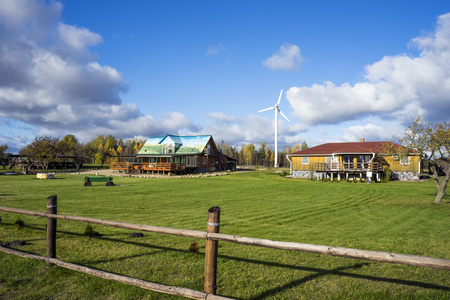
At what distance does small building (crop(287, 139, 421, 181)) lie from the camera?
134ft

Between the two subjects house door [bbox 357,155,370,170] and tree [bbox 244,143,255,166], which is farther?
tree [bbox 244,143,255,166]

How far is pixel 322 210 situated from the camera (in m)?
15.8

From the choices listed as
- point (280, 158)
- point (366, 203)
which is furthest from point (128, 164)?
point (280, 158)

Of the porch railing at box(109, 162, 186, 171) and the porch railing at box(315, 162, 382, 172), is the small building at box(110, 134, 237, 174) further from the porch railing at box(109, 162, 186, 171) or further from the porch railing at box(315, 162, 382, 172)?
the porch railing at box(315, 162, 382, 172)

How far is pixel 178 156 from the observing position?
191 ft

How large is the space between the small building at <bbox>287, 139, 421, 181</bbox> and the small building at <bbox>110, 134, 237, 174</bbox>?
68.3 feet

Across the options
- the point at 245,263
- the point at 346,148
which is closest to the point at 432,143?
the point at 245,263

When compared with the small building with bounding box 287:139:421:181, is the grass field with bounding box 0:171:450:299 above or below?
below

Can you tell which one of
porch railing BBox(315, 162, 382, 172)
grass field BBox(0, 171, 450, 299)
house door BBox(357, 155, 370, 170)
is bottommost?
grass field BBox(0, 171, 450, 299)

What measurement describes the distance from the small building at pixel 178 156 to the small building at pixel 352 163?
68.3ft

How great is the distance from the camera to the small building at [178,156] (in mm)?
56600

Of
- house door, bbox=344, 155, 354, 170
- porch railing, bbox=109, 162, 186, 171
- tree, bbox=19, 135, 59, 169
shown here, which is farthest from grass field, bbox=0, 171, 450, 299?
tree, bbox=19, 135, 59, 169

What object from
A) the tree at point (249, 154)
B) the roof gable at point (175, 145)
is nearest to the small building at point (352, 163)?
the roof gable at point (175, 145)

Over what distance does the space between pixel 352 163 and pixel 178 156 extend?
32.4 m
